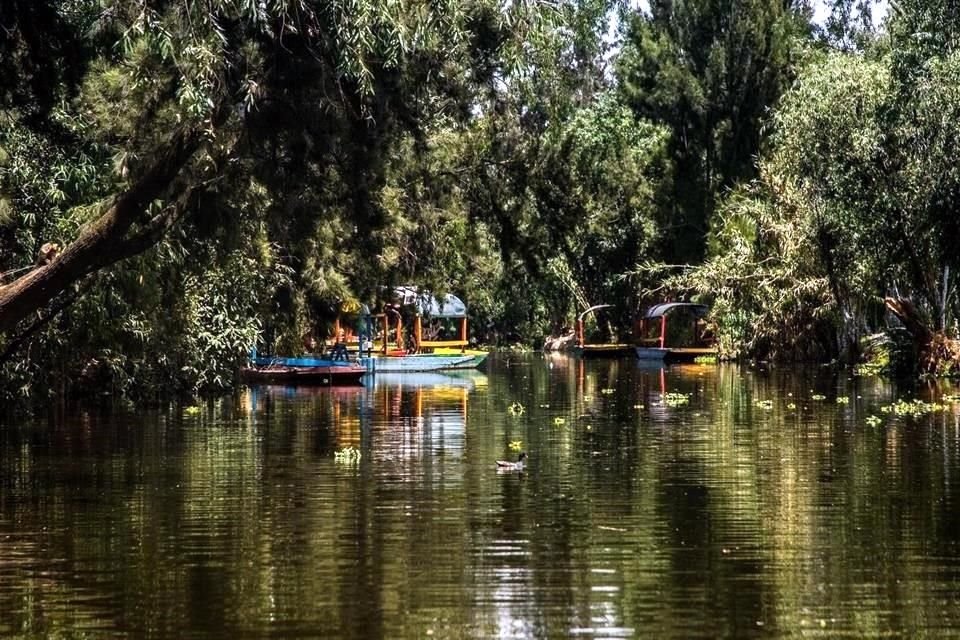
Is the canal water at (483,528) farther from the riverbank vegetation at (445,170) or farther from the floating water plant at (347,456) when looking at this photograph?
the riverbank vegetation at (445,170)

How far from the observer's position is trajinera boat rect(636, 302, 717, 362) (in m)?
66.7

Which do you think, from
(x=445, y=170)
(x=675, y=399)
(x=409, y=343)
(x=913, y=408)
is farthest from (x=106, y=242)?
(x=409, y=343)

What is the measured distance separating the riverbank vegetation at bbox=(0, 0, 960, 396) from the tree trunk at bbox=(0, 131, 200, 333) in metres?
0.04

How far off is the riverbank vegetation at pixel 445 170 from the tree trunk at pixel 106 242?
4 cm

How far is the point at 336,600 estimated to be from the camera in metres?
11.6

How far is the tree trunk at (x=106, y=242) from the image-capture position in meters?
18.6

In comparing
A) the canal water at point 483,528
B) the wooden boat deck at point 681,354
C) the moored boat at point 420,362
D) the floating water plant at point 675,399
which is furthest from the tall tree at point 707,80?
the canal water at point 483,528

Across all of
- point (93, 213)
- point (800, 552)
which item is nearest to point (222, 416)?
point (93, 213)

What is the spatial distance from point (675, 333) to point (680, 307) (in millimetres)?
2635

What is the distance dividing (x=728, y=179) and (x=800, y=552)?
5904 cm

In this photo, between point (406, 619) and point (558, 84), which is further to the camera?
point (558, 84)

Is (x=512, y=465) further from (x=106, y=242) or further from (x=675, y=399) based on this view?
(x=675, y=399)

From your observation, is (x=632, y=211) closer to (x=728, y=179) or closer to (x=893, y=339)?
(x=728, y=179)

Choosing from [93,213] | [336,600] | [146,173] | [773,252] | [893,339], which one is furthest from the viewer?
[773,252]
